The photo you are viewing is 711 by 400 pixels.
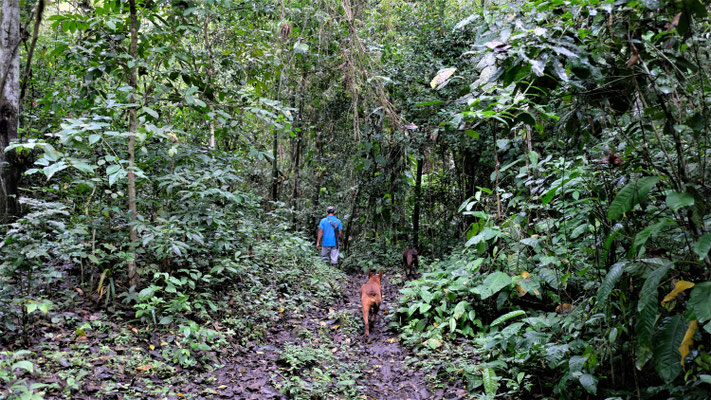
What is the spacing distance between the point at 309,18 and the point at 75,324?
6879 mm

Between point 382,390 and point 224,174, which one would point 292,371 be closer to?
point 382,390

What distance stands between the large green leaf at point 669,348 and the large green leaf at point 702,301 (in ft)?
0.98

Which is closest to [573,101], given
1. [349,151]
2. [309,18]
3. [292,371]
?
[292,371]

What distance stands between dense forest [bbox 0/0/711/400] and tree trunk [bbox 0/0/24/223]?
23 mm

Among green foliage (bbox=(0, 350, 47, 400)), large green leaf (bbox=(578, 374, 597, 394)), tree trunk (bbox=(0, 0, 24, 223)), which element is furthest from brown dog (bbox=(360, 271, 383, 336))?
tree trunk (bbox=(0, 0, 24, 223))

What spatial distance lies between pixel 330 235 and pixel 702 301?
898cm

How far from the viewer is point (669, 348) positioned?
2.37 meters

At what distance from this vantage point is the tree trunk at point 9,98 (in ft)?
17.1

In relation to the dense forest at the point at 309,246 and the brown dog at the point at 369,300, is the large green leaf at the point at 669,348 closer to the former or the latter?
the dense forest at the point at 309,246

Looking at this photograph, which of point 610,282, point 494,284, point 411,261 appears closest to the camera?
point 610,282

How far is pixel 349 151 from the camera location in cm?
1197

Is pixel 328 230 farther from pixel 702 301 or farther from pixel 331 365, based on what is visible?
pixel 702 301

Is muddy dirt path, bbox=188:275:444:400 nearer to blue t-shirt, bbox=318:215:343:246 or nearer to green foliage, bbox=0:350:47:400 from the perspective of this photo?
green foliage, bbox=0:350:47:400

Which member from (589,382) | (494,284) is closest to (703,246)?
(589,382)
